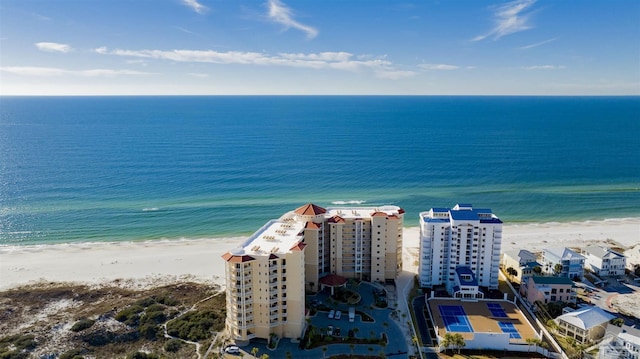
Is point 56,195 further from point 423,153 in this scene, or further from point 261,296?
point 423,153

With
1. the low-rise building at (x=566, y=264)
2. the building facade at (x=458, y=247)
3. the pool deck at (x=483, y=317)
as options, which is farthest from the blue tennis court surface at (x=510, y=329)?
the low-rise building at (x=566, y=264)

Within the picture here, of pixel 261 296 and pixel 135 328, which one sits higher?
pixel 261 296

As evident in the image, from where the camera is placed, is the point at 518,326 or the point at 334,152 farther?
the point at 334,152

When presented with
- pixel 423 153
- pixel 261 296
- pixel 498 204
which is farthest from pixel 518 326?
pixel 423 153

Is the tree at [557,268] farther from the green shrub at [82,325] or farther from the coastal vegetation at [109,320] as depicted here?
the green shrub at [82,325]

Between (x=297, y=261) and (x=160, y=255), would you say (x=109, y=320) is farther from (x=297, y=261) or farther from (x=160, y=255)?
(x=297, y=261)

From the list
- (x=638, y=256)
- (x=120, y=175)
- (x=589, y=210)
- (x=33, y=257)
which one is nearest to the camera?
(x=638, y=256)

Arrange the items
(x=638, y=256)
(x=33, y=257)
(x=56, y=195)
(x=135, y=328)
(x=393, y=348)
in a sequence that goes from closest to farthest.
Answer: (x=393, y=348) → (x=135, y=328) → (x=638, y=256) → (x=33, y=257) → (x=56, y=195)
